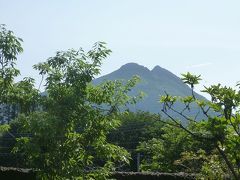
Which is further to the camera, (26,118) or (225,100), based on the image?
(26,118)

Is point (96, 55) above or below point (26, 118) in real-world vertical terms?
above

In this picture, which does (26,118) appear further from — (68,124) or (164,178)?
(164,178)

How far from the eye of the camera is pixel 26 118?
8.88m

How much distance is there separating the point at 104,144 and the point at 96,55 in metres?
1.75

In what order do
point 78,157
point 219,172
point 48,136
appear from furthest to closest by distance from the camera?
point 78,157 → point 48,136 → point 219,172

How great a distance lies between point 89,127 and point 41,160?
1114 mm

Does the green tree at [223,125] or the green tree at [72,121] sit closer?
the green tree at [223,125]

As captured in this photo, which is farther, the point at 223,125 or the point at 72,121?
the point at 72,121

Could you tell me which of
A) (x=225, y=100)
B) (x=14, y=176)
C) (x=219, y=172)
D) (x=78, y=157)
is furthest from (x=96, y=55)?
(x=14, y=176)

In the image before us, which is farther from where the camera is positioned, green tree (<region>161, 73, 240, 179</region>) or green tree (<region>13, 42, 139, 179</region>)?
green tree (<region>13, 42, 139, 179</region>)

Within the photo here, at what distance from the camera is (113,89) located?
9.62 meters

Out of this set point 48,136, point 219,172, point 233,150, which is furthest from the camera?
point 48,136

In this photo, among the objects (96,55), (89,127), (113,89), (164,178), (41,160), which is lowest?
(164,178)

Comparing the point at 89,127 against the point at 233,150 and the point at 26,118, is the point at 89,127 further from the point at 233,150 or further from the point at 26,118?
the point at 233,150
